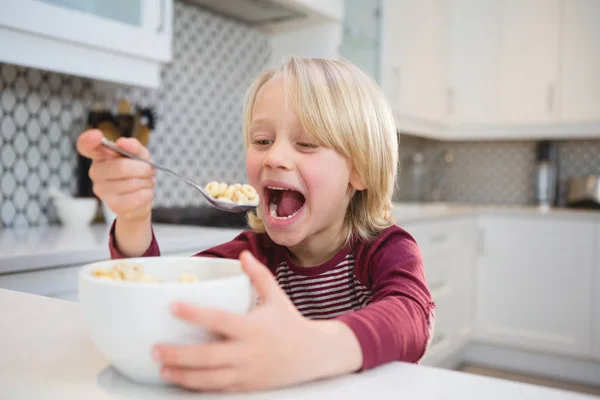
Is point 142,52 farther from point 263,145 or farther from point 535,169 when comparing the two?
point 535,169

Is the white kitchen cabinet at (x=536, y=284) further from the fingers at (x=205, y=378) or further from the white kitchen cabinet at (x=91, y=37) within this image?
the fingers at (x=205, y=378)

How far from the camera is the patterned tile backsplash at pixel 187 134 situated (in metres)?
1.71

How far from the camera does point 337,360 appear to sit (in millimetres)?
435

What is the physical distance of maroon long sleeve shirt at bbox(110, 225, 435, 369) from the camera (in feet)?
1.68

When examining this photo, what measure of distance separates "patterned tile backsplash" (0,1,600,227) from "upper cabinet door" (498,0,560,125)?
37 centimetres

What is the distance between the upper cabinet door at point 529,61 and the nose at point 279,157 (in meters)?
2.82

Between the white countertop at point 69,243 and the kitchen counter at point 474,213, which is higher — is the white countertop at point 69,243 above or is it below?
below

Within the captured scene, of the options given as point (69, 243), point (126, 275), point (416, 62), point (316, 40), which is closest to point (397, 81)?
point (416, 62)

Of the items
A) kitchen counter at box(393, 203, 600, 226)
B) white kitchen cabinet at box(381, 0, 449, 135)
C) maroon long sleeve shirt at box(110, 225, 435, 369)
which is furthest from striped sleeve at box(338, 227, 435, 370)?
white kitchen cabinet at box(381, 0, 449, 135)

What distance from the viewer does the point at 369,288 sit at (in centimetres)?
92

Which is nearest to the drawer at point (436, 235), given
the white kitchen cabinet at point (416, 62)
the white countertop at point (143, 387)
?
the white kitchen cabinet at point (416, 62)

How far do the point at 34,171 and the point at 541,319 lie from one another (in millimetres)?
2507

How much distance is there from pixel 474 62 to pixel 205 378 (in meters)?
3.45

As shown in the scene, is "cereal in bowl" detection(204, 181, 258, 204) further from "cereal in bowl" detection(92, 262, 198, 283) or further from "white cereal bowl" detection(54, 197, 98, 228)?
"white cereal bowl" detection(54, 197, 98, 228)
